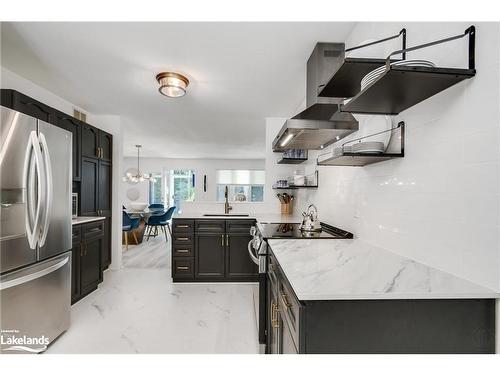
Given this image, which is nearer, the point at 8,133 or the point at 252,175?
the point at 8,133

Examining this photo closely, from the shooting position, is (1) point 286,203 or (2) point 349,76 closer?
(2) point 349,76

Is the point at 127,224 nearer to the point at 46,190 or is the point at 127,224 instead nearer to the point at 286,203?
the point at 286,203

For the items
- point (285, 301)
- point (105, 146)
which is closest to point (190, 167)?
point (105, 146)

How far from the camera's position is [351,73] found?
4.02ft

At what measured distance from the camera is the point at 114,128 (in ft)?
13.2

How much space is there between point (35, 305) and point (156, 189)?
755cm

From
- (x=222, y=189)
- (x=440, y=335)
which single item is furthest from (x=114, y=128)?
(x=222, y=189)

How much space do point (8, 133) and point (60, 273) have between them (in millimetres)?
1123

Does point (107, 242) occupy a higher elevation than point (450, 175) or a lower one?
lower

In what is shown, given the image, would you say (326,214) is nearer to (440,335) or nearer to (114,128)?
(440,335)

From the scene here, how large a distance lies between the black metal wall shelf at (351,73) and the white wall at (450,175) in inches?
10.1

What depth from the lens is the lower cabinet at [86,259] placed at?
8.70 feet

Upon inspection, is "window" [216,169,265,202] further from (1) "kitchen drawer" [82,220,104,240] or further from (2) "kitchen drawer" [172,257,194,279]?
(1) "kitchen drawer" [82,220,104,240]
